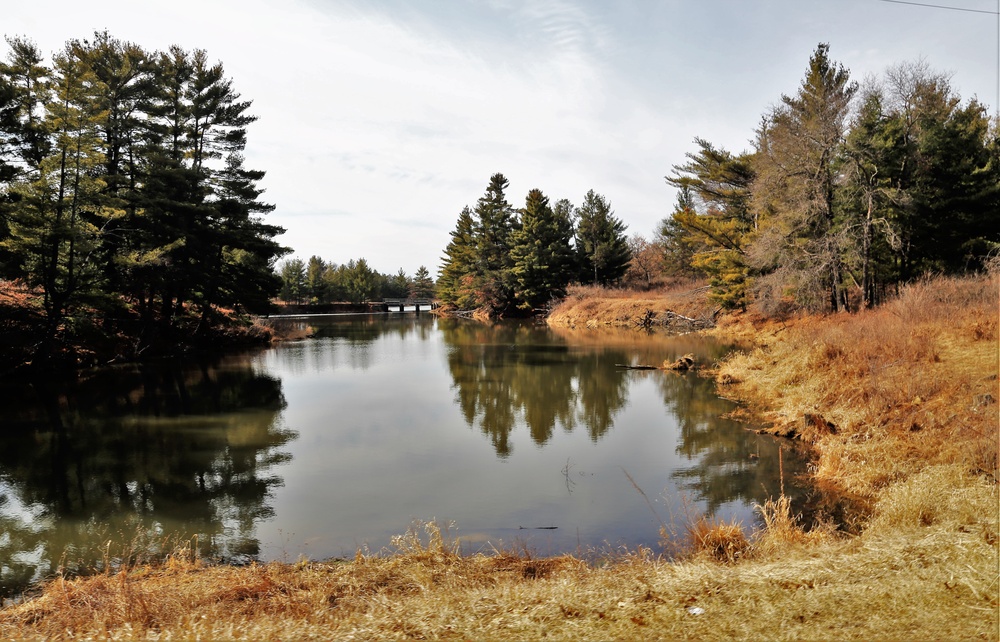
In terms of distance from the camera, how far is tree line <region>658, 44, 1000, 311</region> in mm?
22359

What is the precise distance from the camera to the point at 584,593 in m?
4.17

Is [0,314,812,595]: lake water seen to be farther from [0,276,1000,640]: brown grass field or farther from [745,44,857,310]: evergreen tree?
[745,44,857,310]: evergreen tree

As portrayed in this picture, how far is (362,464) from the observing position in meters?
10.4

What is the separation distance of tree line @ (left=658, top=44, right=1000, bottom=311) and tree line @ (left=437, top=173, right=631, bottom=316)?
26772 millimetres

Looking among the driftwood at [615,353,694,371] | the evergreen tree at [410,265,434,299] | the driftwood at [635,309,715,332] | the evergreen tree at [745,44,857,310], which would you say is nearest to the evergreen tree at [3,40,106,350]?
the driftwood at [615,353,694,371]

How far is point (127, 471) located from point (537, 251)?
46.1 metres

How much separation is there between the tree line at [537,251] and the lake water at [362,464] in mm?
35910

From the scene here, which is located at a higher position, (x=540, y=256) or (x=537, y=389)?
(x=540, y=256)

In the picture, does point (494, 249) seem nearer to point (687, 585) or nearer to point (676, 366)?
point (676, 366)

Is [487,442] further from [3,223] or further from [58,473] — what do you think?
[3,223]

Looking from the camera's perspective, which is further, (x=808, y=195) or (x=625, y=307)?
(x=625, y=307)

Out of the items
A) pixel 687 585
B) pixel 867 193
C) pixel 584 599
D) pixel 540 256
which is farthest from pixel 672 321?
pixel 584 599

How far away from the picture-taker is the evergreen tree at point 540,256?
53875 mm

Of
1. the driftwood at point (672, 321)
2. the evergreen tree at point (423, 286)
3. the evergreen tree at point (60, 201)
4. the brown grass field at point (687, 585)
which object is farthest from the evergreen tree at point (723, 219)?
the evergreen tree at point (423, 286)
